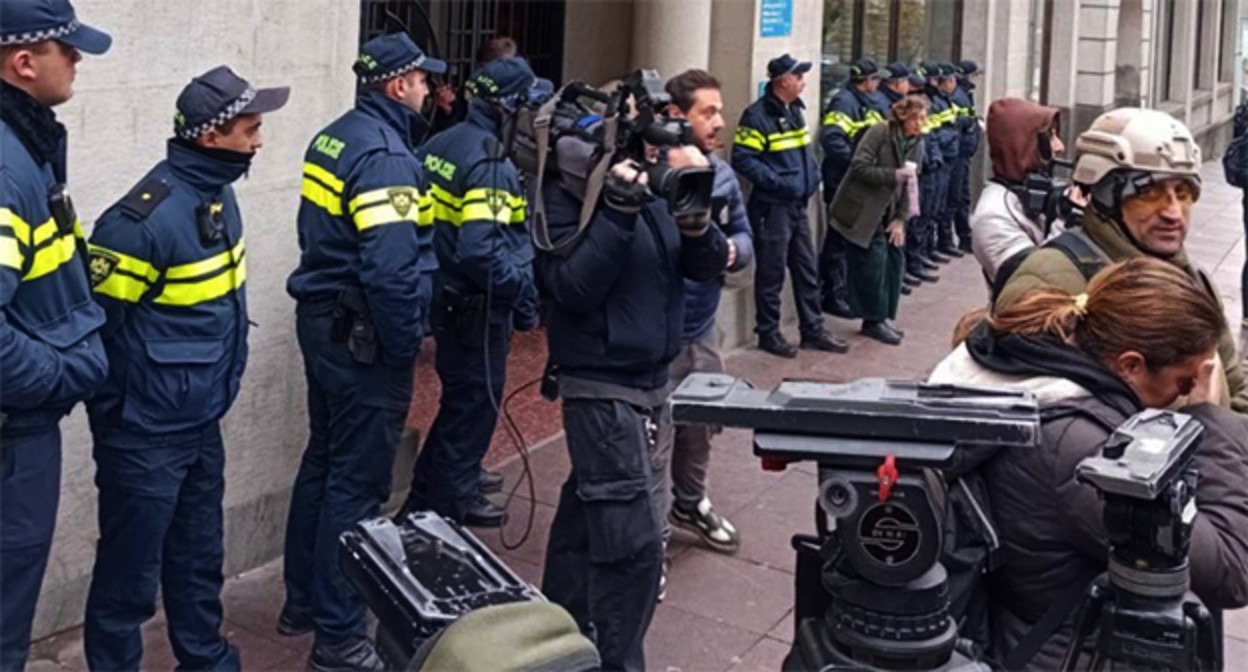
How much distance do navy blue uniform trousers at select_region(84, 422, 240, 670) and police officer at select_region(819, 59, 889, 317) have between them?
6.66 meters

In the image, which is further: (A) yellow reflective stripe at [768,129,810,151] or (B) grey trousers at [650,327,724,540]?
(A) yellow reflective stripe at [768,129,810,151]

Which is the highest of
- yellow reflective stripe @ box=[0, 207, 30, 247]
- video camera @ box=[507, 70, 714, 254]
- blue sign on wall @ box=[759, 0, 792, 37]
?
blue sign on wall @ box=[759, 0, 792, 37]

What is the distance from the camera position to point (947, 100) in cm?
1284

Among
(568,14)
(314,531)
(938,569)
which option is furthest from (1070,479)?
(568,14)

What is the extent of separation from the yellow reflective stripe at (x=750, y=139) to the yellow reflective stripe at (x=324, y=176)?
4.70m

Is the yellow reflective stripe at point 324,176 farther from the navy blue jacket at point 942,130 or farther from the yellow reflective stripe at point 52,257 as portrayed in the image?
the navy blue jacket at point 942,130

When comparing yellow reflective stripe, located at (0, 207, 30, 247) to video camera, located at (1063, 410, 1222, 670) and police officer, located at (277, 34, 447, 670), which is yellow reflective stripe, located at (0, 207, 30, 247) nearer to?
police officer, located at (277, 34, 447, 670)

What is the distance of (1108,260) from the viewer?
383cm

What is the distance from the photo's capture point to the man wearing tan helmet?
12.6 feet

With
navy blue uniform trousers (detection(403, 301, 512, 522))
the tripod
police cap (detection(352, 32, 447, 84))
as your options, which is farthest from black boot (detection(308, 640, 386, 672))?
the tripod

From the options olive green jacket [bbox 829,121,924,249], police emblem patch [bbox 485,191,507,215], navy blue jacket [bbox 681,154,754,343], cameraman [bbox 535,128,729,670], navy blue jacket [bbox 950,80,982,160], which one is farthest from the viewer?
navy blue jacket [bbox 950,80,982,160]

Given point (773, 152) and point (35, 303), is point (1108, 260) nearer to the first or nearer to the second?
point (35, 303)

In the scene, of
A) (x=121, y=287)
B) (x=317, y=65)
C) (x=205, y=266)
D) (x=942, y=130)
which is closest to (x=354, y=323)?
(x=205, y=266)

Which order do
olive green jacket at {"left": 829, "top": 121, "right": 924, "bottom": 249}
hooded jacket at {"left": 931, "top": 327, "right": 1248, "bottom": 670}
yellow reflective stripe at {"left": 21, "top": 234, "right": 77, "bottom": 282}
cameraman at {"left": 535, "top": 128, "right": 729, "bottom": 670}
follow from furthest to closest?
olive green jacket at {"left": 829, "top": 121, "right": 924, "bottom": 249} → cameraman at {"left": 535, "top": 128, "right": 729, "bottom": 670} → yellow reflective stripe at {"left": 21, "top": 234, "right": 77, "bottom": 282} → hooded jacket at {"left": 931, "top": 327, "right": 1248, "bottom": 670}
